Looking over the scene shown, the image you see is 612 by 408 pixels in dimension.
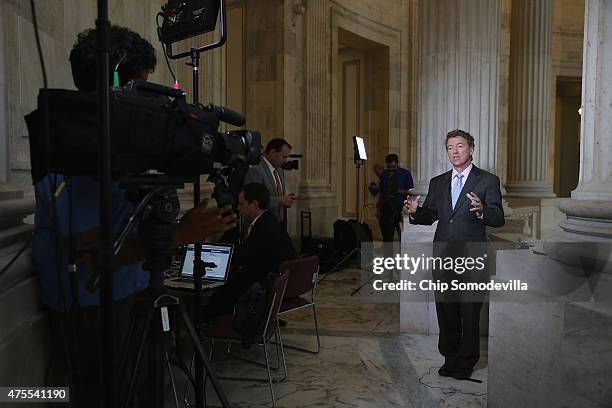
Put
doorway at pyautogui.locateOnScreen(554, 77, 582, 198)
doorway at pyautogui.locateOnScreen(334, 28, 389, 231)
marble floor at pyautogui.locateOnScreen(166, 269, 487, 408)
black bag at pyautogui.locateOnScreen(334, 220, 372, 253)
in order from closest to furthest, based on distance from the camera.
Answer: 1. marble floor at pyautogui.locateOnScreen(166, 269, 487, 408)
2. black bag at pyautogui.locateOnScreen(334, 220, 372, 253)
3. doorway at pyautogui.locateOnScreen(334, 28, 389, 231)
4. doorway at pyautogui.locateOnScreen(554, 77, 582, 198)

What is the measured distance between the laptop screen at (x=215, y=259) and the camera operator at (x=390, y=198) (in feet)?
12.9

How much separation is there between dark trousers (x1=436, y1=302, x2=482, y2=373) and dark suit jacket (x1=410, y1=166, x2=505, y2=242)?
0.50m

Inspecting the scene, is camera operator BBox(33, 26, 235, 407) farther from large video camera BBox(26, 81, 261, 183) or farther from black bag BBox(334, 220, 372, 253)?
black bag BBox(334, 220, 372, 253)

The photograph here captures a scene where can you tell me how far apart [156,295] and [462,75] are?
13.9 ft

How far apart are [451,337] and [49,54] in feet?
10.7

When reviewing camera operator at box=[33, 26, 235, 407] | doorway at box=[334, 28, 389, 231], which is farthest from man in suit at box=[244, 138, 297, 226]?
doorway at box=[334, 28, 389, 231]

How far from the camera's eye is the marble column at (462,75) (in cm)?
499

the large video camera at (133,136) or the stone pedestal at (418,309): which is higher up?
the large video camera at (133,136)

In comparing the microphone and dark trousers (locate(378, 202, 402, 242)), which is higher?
the microphone

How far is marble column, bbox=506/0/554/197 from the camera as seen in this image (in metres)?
8.61

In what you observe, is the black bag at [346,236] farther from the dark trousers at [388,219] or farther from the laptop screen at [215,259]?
the laptop screen at [215,259]

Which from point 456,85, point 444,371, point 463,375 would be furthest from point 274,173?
point 463,375

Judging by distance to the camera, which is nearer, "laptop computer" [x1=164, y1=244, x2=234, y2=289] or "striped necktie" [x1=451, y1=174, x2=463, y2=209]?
"laptop computer" [x1=164, y1=244, x2=234, y2=289]

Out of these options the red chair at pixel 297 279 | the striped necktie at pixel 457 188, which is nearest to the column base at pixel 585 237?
the striped necktie at pixel 457 188
